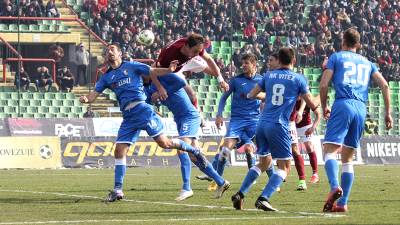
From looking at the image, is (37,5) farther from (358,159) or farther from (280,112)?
(280,112)

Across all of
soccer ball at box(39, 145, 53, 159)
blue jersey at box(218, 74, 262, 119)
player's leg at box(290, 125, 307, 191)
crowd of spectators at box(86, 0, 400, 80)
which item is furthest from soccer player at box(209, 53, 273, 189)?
→ crowd of spectators at box(86, 0, 400, 80)

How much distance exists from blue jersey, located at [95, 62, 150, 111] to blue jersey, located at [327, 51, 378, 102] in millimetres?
3468

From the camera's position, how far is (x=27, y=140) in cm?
3225

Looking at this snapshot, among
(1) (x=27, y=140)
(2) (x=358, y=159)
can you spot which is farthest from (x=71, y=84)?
(2) (x=358, y=159)

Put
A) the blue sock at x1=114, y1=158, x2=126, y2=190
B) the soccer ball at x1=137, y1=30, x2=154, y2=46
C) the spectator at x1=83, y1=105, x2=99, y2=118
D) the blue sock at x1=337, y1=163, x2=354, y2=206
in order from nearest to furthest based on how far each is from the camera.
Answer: the blue sock at x1=337, y1=163, x2=354, y2=206, the blue sock at x1=114, y1=158, x2=126, y2=190, the soccer ball at x1=137, y1=30, x2=154, y2=46, the spectator at x1=83, y1=105, x2=99, y2=118

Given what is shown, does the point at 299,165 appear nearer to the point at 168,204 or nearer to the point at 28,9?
the point at 168,204

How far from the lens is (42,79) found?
39125mm

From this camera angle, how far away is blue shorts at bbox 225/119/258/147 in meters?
19.8

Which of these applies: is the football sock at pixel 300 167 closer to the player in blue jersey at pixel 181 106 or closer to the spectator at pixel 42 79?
the player in blue jersey at pixel 181 106

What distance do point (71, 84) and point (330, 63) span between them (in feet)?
85.4

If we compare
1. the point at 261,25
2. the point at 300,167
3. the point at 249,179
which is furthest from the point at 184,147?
the point at 261,25

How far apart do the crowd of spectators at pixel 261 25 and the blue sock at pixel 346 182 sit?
26.5 meters

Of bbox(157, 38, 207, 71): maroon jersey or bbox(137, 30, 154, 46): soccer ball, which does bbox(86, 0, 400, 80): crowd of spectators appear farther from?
bbox(157, 38, 207, 71): maroon jersey

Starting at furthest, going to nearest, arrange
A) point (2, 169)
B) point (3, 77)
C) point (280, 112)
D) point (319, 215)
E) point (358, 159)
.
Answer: point (3, 77) < point (358, 159) < point (2, 169) < point (280, 112) < point (319, 215)
